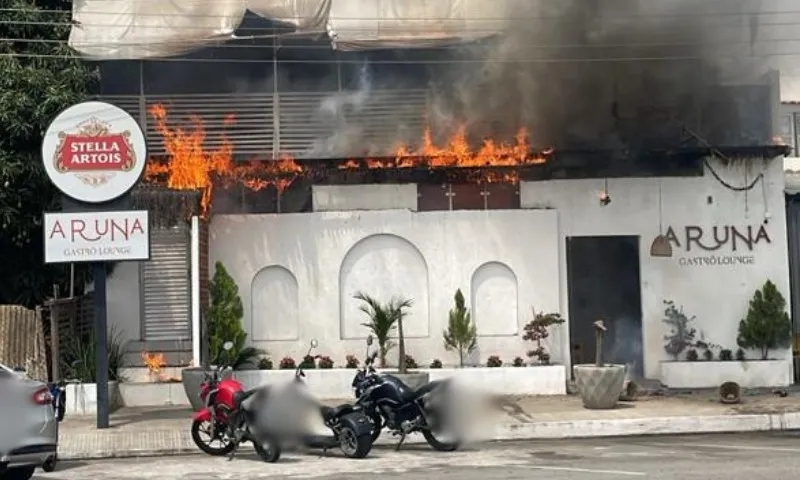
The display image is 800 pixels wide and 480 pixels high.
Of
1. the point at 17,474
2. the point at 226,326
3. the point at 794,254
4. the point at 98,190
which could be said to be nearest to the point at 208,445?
the point at 17,474

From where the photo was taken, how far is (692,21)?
18.5 meters

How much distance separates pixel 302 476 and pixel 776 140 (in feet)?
39.3

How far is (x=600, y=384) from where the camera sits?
47.7 feet

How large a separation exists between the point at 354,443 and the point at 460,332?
5869 mm

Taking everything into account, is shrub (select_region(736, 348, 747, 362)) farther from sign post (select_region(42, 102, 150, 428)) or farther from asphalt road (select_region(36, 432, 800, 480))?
sign post (select_region(42, 102, 150, 428))

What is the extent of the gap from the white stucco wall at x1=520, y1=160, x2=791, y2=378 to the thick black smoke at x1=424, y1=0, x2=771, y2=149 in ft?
3.43

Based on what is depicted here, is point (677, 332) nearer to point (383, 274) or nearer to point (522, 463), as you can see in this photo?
point (383, 274)

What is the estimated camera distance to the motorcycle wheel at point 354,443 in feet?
37.4

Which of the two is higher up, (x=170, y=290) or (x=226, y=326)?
(x=170, y=290)

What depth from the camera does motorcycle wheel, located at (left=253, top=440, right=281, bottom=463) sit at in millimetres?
11375

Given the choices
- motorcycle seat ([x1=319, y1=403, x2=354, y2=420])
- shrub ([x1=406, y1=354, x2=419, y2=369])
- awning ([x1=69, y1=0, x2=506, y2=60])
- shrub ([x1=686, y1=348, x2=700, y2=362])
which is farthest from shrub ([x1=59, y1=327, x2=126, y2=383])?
shrub ([x1=686, y1=348, x2=700, y2=362])

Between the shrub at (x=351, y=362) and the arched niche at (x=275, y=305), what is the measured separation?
3.34 feet

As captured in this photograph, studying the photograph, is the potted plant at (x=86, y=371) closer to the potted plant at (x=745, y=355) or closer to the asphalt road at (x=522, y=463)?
the asphalt road at (x=522, y=463)

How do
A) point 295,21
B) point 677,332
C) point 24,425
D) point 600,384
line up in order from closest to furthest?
point 24,425 → point 600,384 → point 677,332 → point 295,21
